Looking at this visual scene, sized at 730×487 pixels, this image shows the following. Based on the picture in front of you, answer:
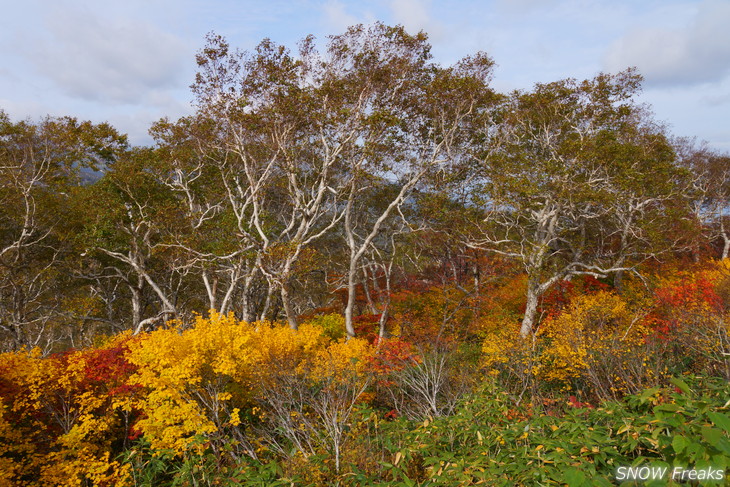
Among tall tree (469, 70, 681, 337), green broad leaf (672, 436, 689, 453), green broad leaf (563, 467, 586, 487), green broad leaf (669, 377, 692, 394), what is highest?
tall tree (469, 70, 681, 337)

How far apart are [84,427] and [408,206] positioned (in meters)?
18.0

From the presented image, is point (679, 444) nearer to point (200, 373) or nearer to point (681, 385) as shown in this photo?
point (681, 385)

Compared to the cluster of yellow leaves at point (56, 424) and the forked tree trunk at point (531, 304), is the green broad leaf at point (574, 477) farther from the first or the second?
the forked tree trunk at point (531, 304)

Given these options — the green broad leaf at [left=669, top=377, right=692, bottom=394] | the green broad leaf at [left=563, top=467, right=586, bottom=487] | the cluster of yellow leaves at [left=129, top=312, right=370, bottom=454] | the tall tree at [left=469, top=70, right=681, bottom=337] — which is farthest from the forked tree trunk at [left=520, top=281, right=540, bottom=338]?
the green broad leaf at [left=563, top=467, right=586, bottom=487]

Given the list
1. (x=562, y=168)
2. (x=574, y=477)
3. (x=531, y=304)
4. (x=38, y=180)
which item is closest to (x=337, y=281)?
(x=531, y=304)

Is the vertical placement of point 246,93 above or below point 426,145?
above

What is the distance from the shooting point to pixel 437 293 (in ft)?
64.8

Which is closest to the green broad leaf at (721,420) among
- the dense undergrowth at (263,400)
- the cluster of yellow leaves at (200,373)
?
the dense undergrowth at (263,400)

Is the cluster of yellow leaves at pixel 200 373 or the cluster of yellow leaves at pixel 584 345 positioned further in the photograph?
the cluster of yellow leaves at pixel 584 345

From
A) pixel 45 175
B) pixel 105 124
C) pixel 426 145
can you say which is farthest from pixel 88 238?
pixel 426 145

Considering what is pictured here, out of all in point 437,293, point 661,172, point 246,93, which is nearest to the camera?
point 246,93

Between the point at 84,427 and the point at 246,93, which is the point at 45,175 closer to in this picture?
the point at 246,93

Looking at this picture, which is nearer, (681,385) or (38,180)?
(681,385)

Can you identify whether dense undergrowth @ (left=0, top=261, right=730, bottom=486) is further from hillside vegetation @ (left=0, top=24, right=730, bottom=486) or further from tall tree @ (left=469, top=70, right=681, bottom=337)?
tall tree @ (left=469, top=70, right=681, bottom=337)
